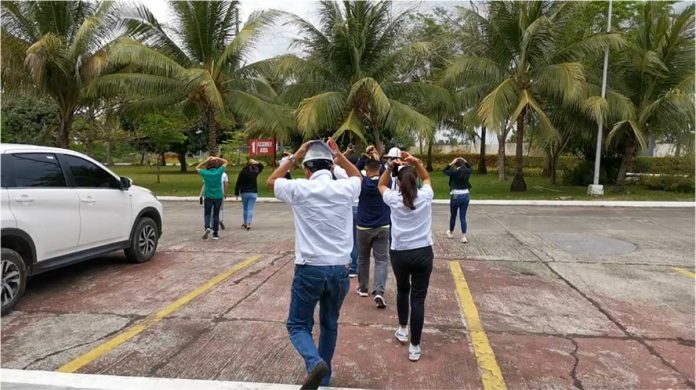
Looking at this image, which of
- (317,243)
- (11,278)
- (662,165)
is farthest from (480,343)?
(662,165)

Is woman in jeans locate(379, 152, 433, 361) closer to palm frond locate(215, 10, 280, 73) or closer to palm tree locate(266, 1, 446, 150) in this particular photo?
palm tree locate(266, 1, 446, 150)

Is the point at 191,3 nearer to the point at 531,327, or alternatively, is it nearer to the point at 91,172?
the point at 91,172

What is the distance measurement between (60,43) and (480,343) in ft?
59.3

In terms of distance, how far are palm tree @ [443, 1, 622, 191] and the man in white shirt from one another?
47.9 feet

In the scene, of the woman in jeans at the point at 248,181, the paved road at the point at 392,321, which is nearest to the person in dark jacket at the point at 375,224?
the paved road at the point at 392,321

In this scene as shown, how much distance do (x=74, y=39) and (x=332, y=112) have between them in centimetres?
928

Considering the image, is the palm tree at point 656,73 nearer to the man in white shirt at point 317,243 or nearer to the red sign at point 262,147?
the man in white shirt at point 317,243

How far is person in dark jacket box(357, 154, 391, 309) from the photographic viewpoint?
218 inches

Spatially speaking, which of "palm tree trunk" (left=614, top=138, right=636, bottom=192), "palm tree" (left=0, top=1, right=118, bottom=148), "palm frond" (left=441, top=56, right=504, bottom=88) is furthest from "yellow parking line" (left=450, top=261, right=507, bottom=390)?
"palm tree trunk" (left=614, top=138, right=636, bottom=192)

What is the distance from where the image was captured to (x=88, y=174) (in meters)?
6.59

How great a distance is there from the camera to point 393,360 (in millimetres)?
4203

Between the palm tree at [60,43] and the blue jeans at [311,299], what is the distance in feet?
55.8

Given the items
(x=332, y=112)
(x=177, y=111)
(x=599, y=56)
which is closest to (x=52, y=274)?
(x=332, y=112)

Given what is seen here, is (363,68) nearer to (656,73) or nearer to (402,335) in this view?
(656,73)
